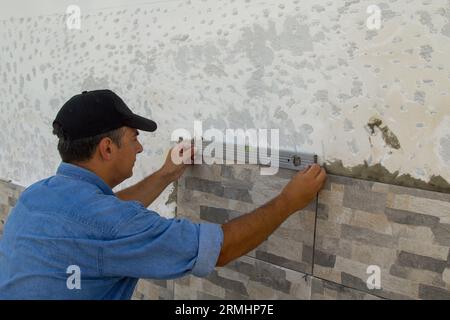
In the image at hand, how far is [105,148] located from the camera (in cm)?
200

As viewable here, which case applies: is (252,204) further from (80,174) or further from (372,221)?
(80,174)

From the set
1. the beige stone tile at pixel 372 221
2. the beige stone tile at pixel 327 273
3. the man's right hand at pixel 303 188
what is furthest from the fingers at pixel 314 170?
the beige stone tile at pixel 327 273

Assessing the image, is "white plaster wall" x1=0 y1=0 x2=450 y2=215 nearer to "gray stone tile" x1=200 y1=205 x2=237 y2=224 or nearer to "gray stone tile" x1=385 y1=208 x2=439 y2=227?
"gray stone tile" x1=385 y1=208 x2=439 y2=227

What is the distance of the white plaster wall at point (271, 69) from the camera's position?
1.88 metres

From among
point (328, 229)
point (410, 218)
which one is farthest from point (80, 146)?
point (410, 218)

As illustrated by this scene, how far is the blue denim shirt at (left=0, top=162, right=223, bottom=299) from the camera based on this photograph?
175cm

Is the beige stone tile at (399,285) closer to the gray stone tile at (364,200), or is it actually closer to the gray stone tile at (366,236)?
the gray stone tile at (366,236)

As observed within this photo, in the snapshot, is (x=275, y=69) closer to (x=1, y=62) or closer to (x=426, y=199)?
(x=426, y=199)

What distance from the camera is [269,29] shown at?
2.29 meters

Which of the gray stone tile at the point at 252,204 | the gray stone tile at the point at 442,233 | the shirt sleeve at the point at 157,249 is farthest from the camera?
the gray stone tile at the point at 252,204

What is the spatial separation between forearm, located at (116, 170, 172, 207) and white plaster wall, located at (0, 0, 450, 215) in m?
0.27

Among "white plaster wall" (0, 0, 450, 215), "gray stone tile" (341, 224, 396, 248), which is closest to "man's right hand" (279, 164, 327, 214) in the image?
"white plaster wall" (0, 0, 450, 215)

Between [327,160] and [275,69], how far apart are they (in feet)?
1.66

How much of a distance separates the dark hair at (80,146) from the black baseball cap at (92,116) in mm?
14
